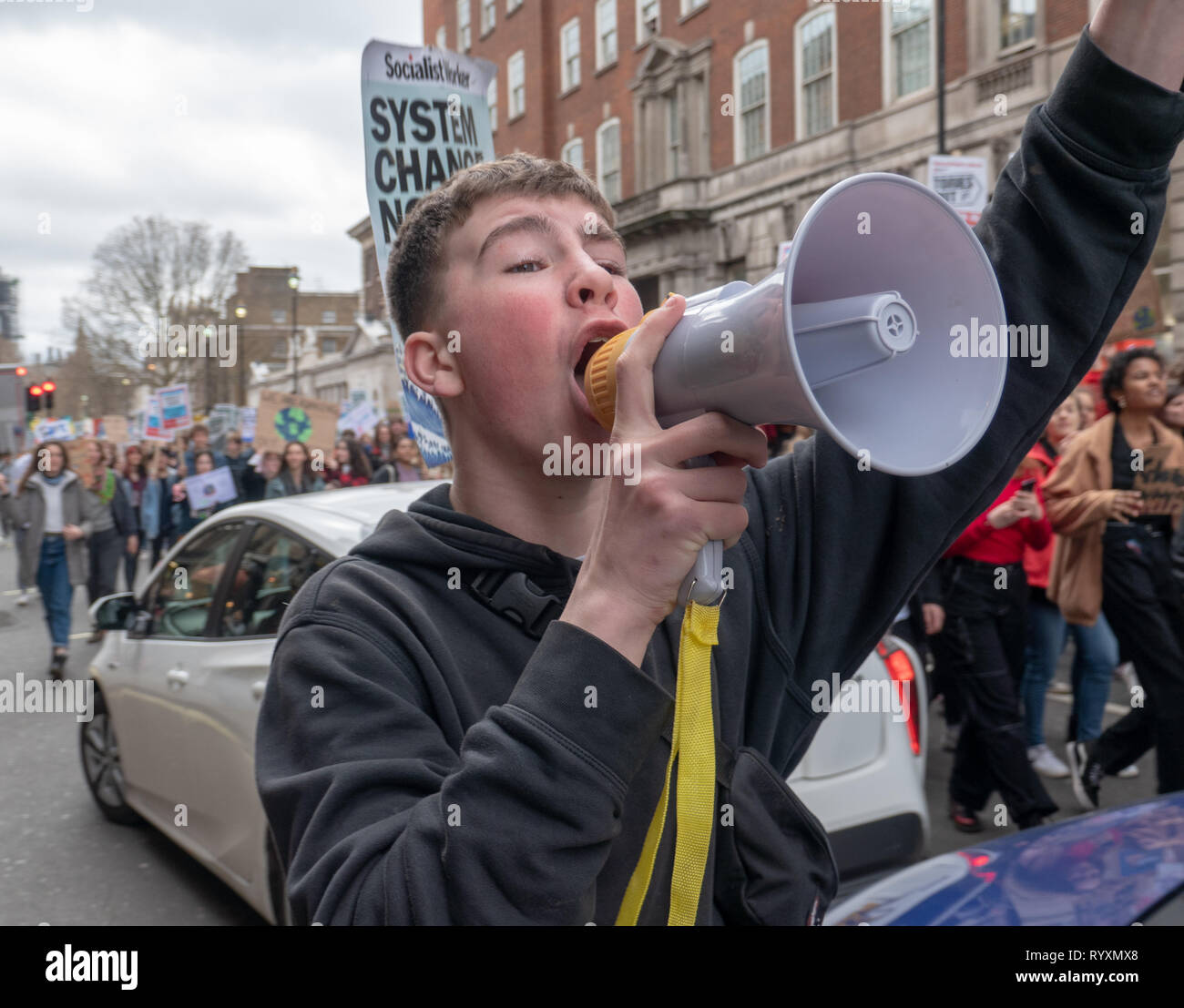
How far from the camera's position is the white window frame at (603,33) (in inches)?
977

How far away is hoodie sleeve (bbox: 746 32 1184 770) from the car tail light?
251 centimetres

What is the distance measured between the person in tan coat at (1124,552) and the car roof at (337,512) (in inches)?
121

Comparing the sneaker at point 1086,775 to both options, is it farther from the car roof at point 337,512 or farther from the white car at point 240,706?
the car roof at point 337,512

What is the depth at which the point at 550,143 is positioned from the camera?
27.3m

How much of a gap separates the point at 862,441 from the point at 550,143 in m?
27.7

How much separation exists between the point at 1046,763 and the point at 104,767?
4.85 metres

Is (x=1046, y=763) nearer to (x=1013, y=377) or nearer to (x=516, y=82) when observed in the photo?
(x=1013, y=377)

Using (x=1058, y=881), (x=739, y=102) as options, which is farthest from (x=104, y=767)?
(x=739, y=102)

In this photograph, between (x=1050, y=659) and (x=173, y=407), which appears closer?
(x=1050, y=659)

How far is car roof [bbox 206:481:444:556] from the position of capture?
3.66 meters

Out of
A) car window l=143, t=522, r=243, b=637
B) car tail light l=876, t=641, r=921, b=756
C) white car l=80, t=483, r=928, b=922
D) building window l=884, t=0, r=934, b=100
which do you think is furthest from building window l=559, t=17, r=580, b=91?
car tail light l=876, t=641, r=921, b=756

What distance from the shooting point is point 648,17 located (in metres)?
23.7
